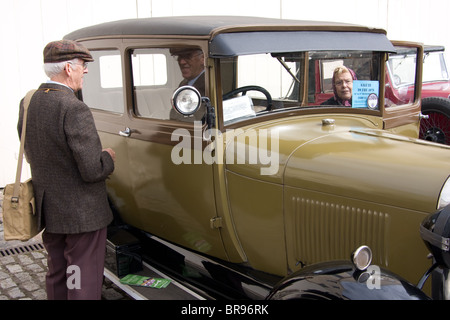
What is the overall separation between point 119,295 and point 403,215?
2.13 meters

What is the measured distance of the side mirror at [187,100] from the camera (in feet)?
7.57

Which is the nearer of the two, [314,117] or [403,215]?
[403,215]

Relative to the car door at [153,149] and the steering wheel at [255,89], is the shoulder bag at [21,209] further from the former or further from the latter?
the steering wheel at [255,89]

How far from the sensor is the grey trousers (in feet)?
8.29

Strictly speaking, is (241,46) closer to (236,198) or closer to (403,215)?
(236,198)

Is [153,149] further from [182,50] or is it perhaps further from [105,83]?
[105,83]

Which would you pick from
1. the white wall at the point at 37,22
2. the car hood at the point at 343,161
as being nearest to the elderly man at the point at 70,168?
the car hood at the point at 343,161

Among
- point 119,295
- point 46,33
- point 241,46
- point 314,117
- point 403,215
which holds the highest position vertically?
point 46,33

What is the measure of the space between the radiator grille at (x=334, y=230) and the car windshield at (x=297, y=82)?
2.19 feet

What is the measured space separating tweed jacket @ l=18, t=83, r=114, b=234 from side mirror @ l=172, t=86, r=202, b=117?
47 cm

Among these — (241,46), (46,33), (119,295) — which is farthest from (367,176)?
(46,33)

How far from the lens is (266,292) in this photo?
2.45m

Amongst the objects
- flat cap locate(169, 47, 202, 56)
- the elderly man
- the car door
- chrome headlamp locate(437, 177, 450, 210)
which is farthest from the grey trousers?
chrome headlamp locate(437, 177, 450, 210)

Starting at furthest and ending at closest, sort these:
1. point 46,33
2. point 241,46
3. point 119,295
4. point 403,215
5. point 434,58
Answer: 1. point 434,58
2. point 46,33
3. point 119,295
4. point 241,46
5. point 403,215
